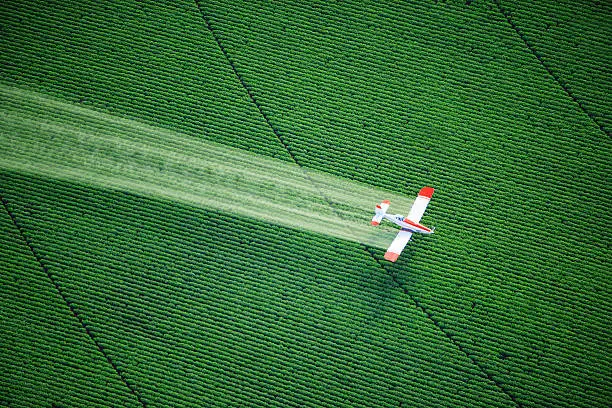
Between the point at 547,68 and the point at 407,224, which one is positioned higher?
the point at 547,68

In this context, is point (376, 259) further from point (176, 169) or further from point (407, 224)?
point (176, 169)

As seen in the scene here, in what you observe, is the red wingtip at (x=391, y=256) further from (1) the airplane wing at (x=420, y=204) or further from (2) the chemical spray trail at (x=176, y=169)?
(1) the airplane wing at (x=420, y=204)

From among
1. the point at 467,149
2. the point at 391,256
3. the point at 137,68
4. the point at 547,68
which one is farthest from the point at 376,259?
the point at 137,68

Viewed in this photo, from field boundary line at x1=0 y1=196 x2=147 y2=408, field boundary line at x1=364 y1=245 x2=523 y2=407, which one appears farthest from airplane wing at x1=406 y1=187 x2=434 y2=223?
field boundary line at x1=0 y1=196 x2=147 y2=408

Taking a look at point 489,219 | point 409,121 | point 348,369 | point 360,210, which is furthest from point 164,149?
point 489,219

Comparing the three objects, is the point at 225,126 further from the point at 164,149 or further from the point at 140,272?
the point at 140,272

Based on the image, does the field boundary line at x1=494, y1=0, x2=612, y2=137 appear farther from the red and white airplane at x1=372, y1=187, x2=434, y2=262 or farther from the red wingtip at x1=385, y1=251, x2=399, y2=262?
the red wingtip at x1=385, y1=251, x2=399, y2=262
